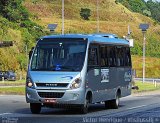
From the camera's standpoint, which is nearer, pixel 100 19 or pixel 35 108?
pixel 35 108

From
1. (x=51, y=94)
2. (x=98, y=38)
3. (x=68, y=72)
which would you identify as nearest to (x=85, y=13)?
(x=98, y=38)

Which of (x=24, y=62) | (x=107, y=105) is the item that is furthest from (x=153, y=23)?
(x=107, y=105)

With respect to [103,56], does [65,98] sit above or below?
below

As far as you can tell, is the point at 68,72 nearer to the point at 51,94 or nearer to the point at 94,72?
the point at 51,94

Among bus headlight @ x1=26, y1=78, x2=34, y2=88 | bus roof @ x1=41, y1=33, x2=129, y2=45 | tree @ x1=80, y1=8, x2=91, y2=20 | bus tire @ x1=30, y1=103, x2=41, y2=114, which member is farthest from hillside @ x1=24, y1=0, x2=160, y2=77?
bus headlight @ x1=26, y1=78, x2=34, y2=88

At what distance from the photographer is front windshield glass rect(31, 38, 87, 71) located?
69.5 ft

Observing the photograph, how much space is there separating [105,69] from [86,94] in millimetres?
2835

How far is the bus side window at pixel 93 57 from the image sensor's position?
861 inches

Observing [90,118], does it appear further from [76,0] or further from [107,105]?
[76,0]

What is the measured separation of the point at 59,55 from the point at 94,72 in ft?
5.59

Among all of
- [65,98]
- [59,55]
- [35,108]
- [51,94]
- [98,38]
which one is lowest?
[35,108]

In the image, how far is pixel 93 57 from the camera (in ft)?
73.4

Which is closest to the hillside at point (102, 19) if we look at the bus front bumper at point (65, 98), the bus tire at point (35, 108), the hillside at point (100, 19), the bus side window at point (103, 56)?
the hillside at point (100, 19)

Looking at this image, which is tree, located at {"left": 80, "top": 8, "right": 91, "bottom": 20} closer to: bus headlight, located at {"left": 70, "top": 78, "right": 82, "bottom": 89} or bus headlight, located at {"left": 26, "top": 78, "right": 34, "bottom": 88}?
bus headlight, located at {"left": 26, "top": 78, "right": 34, "bottom": 88}
